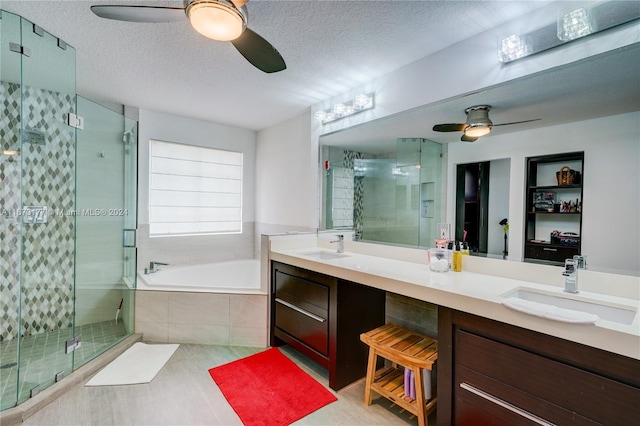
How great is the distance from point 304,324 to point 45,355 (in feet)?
6.37

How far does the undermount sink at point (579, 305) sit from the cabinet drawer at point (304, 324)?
1207 mm

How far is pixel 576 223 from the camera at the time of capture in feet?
4.89

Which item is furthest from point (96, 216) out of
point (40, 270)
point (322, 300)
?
point (322, 300)

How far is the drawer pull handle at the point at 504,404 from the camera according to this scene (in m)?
1.14

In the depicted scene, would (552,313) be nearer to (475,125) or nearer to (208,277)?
(475,125)

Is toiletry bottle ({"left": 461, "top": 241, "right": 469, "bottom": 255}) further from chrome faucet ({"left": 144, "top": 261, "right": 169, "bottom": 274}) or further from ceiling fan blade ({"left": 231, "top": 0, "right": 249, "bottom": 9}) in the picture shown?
chrome faucet ({"left": 144, "top": 261, "right": 169, "bottom": 274})

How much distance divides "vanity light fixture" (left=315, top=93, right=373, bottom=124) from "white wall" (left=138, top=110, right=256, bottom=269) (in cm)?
156

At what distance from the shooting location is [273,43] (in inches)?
78.8

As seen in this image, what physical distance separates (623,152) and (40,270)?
4.07m

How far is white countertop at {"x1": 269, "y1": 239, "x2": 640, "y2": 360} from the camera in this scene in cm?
99

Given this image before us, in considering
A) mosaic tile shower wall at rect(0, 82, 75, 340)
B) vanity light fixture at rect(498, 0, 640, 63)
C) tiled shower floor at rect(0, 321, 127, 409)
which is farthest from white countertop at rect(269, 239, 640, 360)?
mosaic tile shower wall at rect(0, 82, 75, 340)

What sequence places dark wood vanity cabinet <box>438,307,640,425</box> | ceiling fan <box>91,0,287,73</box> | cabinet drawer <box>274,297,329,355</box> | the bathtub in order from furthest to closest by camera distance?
the bathtub < cabinet drawer <box>274,297,329,355</box> < ceiling fan <box>91,0,287,73</box> < dark wood vanity cabinet <box>438,307,640,425</box>

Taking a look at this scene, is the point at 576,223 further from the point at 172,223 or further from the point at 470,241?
the point at 172,223

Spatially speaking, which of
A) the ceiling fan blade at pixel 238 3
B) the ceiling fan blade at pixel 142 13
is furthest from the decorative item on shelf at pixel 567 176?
the ceiling fan blade at pixel 142 13
